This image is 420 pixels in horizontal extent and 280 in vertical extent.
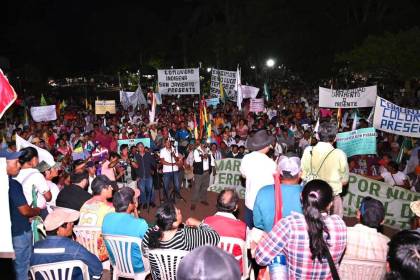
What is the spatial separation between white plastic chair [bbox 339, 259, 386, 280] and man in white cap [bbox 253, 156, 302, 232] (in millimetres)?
652

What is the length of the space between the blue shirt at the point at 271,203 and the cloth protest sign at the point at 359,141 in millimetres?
4559

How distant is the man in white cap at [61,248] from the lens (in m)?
4.20

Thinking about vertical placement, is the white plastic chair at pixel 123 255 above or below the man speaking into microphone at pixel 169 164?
below

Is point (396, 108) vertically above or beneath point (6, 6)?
beneath

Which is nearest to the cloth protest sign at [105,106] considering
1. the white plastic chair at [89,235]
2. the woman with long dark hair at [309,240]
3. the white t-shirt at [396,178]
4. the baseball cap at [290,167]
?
the white t-shirt at [396,178]

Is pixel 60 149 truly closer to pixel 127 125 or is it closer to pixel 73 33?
pixel 127 125

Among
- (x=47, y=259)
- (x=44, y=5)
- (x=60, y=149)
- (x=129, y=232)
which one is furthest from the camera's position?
(x=44, y=5)

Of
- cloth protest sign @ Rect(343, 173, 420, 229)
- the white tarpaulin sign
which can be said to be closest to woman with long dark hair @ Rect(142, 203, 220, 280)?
cloth protest sign @ Rect(343, 173, 420, 229)

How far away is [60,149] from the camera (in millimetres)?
11523

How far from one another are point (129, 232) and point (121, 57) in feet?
170

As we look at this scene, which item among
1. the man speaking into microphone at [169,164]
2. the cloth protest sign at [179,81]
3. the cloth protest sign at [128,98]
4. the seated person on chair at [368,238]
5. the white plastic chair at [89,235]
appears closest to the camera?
the seated person on chair at [368,238]

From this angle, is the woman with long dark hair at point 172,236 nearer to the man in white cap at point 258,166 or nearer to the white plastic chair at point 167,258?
the white plastic chair at point 167,258

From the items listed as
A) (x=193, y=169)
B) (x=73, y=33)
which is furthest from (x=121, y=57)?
(x=193, y=169)

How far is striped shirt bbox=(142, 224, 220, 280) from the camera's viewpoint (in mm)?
4124
